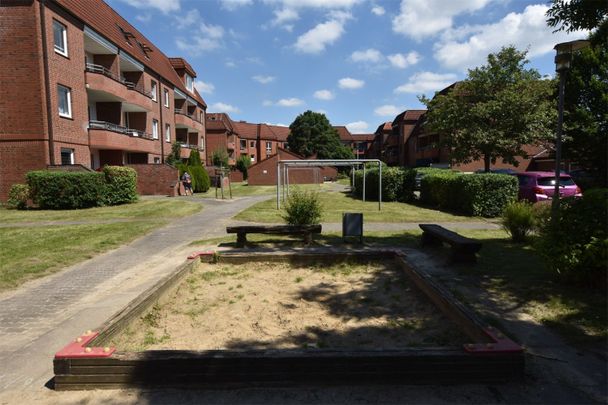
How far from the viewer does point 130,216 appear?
1438 cm

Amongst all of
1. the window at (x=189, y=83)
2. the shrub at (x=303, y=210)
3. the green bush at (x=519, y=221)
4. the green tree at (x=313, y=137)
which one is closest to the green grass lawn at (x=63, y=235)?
the shrub at (x=303, y=210)

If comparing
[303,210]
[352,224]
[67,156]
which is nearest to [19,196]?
[67,156]

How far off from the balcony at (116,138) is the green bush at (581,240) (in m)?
21.5

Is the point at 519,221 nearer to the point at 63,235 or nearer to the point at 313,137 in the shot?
the point at 63,235

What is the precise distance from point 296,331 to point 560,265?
363 centimetres

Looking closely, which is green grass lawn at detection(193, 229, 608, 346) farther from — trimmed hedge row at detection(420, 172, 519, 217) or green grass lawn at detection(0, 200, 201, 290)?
trimmed hedge row at detection(420, 172, 519, 217)

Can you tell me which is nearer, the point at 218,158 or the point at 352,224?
the point at 352,224

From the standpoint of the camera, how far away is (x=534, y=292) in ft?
17.6

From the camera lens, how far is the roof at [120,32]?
2112cm

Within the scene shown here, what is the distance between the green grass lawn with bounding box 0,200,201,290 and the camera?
7316 mm

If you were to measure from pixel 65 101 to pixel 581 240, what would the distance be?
21823 mm

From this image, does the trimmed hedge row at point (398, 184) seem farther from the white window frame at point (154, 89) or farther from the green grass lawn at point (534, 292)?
the white window frame at point (154, 89)

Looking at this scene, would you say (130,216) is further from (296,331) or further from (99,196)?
(296,331)

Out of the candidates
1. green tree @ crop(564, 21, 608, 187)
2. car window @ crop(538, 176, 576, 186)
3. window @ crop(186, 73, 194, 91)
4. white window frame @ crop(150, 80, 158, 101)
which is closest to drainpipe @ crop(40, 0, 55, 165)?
white window frame @ crop(150, 80, 158, 101)
